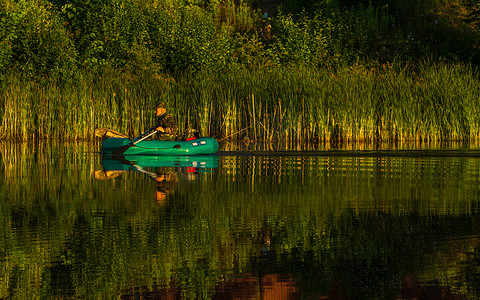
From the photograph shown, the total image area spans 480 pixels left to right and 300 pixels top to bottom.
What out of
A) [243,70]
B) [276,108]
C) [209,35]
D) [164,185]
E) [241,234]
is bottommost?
[241,234]

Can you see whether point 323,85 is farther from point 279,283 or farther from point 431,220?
point 279,283

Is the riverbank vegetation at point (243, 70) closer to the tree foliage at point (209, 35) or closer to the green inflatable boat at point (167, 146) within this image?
the tree foliage at point (209, 35)

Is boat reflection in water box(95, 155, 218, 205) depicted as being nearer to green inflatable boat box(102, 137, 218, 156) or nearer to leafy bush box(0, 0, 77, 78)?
green inflatable boat box(102, 137, 218, 156)

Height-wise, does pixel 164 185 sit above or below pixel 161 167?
below

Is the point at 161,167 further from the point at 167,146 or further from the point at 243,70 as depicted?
the point at 243,70

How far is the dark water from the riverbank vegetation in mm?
8170

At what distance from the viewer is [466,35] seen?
3256 centimetres

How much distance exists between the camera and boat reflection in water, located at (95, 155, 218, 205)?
40.8 feet

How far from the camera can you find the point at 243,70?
25.4 meters

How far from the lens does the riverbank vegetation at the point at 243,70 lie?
2253 cm

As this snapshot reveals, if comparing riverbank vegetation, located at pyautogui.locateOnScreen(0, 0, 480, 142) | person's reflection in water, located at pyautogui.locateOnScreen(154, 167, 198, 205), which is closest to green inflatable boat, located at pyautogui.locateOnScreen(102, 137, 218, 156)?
person's reflection in water, located at pyautogui.locateOnScreen(154, 167, 198, 205)

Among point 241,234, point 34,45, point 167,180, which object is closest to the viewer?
point 241,234

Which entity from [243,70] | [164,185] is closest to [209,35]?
[243,70]

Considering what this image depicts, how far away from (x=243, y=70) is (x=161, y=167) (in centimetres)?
1025
